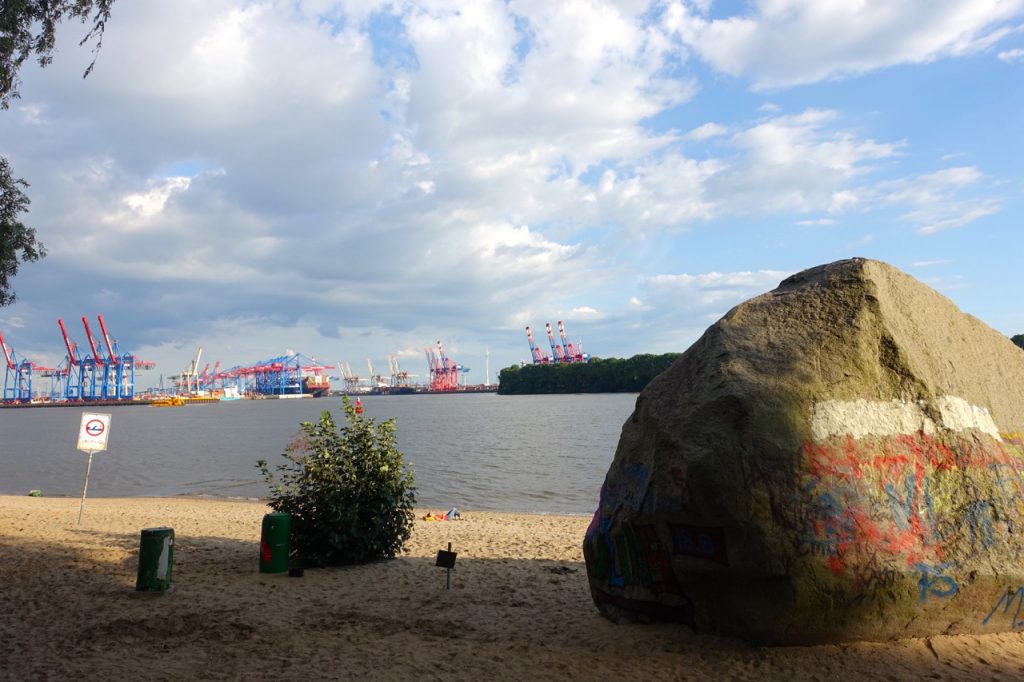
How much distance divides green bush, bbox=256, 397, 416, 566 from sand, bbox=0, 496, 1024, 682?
321 millimetres

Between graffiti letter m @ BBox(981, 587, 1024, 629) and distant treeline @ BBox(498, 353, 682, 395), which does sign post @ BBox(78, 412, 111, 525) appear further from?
distant treeline @ BBox(498, 353, 682, 395)

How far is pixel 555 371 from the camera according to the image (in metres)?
144

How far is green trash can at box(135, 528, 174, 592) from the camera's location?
7.67 m

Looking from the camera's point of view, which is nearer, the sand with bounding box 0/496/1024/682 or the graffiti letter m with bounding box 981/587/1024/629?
the sand with bounding box 0/496/1024/682

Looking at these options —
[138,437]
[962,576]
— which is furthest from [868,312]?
[138,437]

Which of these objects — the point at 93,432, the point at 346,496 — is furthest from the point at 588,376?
the point at 346,496

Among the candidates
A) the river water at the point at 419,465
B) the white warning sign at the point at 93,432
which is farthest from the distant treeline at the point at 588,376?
the white warning sign at the point at 93,432

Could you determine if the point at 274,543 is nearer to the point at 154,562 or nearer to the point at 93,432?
the point at 154,562

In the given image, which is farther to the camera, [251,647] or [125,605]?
[125,605]

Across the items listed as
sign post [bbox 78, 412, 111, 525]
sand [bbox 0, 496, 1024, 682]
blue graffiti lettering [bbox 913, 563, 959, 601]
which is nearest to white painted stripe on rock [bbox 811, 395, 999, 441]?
blue graffiti lettering [bbox 913, 563, 959, 601]

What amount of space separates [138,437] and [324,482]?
172 feet

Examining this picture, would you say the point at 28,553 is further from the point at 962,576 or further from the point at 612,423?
the point at 612,423

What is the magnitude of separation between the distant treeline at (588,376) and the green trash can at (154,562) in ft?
340

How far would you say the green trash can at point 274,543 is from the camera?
28.9 ft
